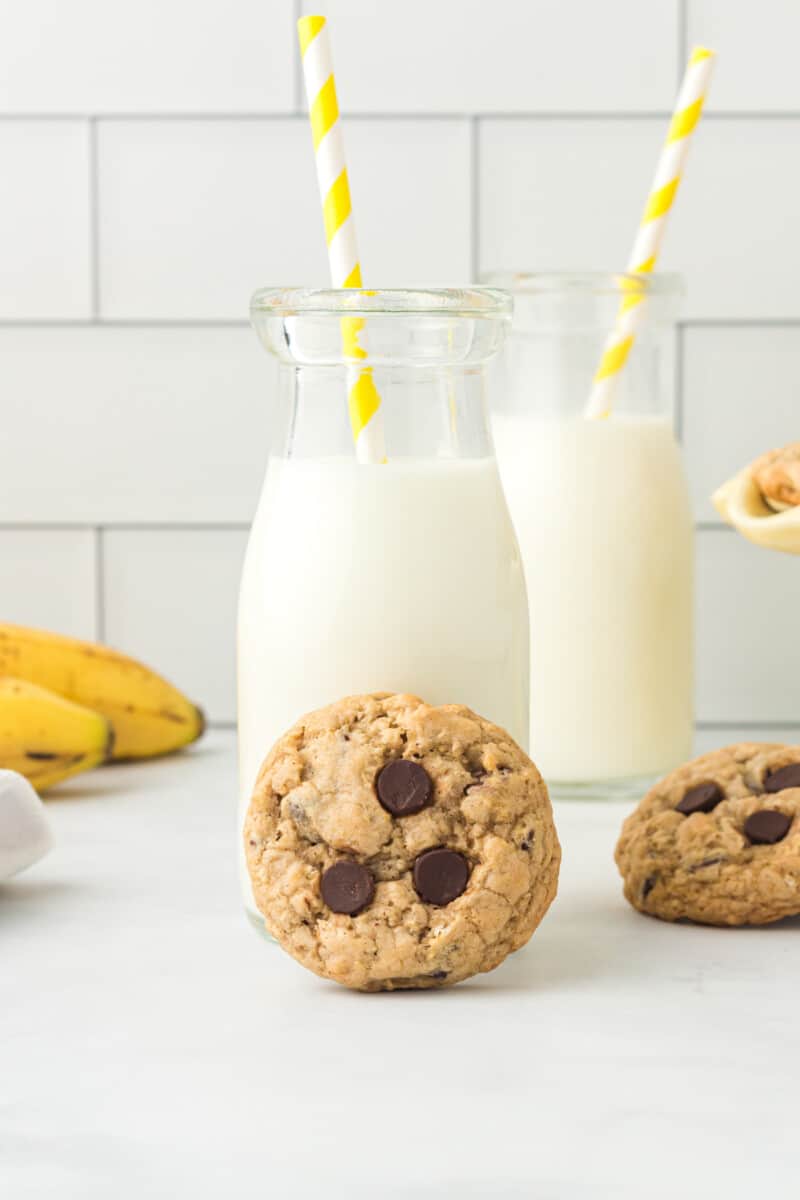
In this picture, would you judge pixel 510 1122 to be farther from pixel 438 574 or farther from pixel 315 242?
pixel 315 242

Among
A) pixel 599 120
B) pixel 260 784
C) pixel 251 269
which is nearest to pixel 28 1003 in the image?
pixel 260 784

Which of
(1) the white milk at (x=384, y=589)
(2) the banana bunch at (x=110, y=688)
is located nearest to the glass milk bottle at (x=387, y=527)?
(1) the white milk at (x=384, y=589)

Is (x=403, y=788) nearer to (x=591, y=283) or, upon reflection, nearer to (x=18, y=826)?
(x=18, y=826)

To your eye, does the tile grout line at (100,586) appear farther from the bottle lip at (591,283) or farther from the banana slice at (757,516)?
the banana slice at (757,516)

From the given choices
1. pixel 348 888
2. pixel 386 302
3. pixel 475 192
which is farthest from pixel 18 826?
pixel 475 192

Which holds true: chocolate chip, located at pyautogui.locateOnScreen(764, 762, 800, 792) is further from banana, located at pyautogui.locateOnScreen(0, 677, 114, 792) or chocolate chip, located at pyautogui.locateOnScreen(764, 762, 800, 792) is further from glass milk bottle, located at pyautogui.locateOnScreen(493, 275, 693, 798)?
banana, located at pyautogui.locateOnScreen(0, 677, 114, 792)

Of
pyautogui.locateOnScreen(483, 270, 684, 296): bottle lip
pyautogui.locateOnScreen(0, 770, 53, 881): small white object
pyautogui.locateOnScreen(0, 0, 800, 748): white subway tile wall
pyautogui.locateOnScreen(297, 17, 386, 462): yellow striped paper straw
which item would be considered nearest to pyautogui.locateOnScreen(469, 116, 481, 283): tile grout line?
pyautogui.locateOnScreen(0, 0, 800, 748): white subway tile wall

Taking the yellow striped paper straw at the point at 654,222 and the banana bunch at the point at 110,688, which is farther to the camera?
the banana bunch at the point at 110,688

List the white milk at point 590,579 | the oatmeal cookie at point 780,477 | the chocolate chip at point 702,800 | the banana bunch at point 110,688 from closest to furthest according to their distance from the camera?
the chocolate chip at point 702,800
the oatmeal cookie at point 780,477
the white milk at point 590,579
the banana bunch at point 110,688
